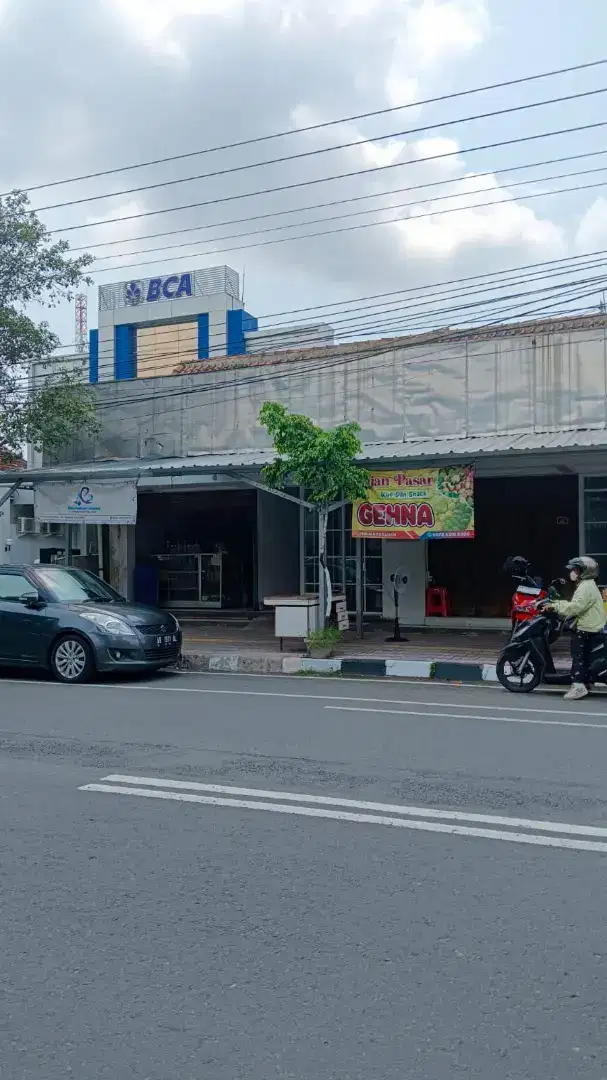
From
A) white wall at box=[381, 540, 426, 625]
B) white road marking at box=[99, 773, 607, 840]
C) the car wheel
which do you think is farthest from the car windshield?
white wall at box=[381, 540, 426, 625]

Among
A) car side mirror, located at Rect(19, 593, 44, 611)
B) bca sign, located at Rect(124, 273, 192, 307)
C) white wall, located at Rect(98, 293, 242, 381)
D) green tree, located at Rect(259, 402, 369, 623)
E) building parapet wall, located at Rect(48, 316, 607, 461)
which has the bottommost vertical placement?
car side mirror, located at Rect(19, 593, 44, 611)

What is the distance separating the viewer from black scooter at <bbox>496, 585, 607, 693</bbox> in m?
11.0

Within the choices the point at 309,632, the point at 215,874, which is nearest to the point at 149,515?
the point at 309,632

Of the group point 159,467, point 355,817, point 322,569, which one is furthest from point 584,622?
point 159,467

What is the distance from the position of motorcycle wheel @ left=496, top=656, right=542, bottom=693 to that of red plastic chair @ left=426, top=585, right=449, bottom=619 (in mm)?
6998

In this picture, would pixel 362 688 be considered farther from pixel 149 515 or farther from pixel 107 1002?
pixel 149 515

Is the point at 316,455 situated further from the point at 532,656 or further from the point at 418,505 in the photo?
the point at 532,656

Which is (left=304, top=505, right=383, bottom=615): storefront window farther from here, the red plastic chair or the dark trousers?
the dark trousers

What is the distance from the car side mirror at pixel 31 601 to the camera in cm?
1231

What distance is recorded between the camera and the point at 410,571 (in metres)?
18.5

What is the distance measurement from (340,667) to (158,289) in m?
26.2

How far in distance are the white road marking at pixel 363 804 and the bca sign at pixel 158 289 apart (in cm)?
3065

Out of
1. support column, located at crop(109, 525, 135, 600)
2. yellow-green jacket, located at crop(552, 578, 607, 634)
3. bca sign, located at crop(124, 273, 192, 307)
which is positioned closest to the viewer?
yellow-green jacket, located at crop(552, 578, 607, 634)

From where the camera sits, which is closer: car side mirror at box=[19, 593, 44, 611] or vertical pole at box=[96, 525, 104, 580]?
car side mirror at box=[19, 593, 44, 611]
